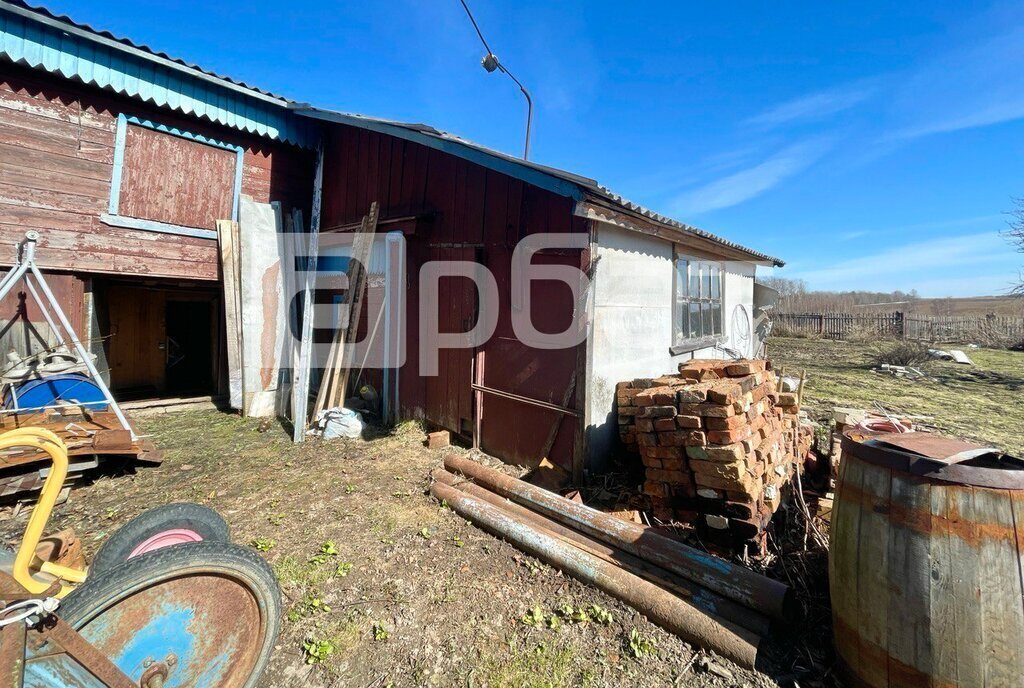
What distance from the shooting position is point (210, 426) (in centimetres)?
664

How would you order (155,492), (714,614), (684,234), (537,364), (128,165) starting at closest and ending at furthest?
(714,614), (155,492), (537,364), (684,234), (128,165)

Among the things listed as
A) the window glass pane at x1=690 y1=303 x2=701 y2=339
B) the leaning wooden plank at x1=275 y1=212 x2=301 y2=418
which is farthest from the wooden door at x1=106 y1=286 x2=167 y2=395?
the window glass pane at x1=690 y1=303 x2=701 y2=339

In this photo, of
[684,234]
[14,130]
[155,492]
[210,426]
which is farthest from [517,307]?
[14,130]

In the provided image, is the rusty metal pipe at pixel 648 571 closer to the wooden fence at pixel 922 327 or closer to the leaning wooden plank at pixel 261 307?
the leaning wooden plank at pixel 261 307

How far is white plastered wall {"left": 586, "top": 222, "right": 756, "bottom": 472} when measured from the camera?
4.59 meters

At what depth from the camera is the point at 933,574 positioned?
1.90 meters

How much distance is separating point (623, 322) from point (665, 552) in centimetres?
264

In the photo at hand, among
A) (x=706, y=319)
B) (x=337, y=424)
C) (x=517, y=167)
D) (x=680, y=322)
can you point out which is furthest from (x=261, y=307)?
(x=706, y=319)

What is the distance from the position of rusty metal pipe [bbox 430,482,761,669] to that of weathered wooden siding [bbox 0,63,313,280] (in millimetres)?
6511

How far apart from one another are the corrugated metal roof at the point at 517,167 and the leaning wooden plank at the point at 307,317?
1568 millimetres

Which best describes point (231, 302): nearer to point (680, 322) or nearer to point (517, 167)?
point (517, 167)

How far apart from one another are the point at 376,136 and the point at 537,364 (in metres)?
4.77

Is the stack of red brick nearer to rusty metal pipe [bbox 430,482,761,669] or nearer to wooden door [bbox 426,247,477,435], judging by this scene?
rusty metal pipe [bbox 430,482,761,669]

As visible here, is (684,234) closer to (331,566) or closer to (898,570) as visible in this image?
(898,570)
